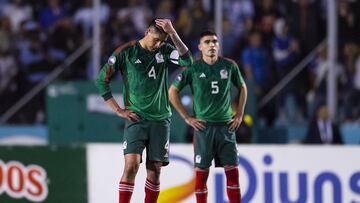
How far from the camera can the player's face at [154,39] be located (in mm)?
11898

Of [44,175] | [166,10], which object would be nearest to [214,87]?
[44,175]

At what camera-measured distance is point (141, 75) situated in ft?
39.2

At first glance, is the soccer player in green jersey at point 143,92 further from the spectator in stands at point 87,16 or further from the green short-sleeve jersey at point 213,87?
the spectator in stands at point 87,16

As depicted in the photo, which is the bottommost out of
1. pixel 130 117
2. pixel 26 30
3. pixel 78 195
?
pixel 78 195

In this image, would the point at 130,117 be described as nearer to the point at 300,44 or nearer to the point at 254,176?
the point at 254,176

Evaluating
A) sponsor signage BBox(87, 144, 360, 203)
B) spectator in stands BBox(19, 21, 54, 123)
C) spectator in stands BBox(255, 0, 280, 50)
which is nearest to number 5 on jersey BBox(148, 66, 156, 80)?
sponsor signage BBox(87, 144, 360, 203)

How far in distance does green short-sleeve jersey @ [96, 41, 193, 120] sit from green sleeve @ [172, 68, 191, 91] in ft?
1.46

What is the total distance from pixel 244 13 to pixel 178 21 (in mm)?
1000

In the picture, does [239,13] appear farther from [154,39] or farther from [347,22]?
[154,39]

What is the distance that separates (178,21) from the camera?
17922 mm

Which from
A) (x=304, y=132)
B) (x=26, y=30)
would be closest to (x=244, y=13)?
(x=304, y=132)

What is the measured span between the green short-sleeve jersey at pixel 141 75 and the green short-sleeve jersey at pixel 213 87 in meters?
0.45

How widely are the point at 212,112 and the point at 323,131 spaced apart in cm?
362

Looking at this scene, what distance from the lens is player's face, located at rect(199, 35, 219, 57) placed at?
1232 cm
